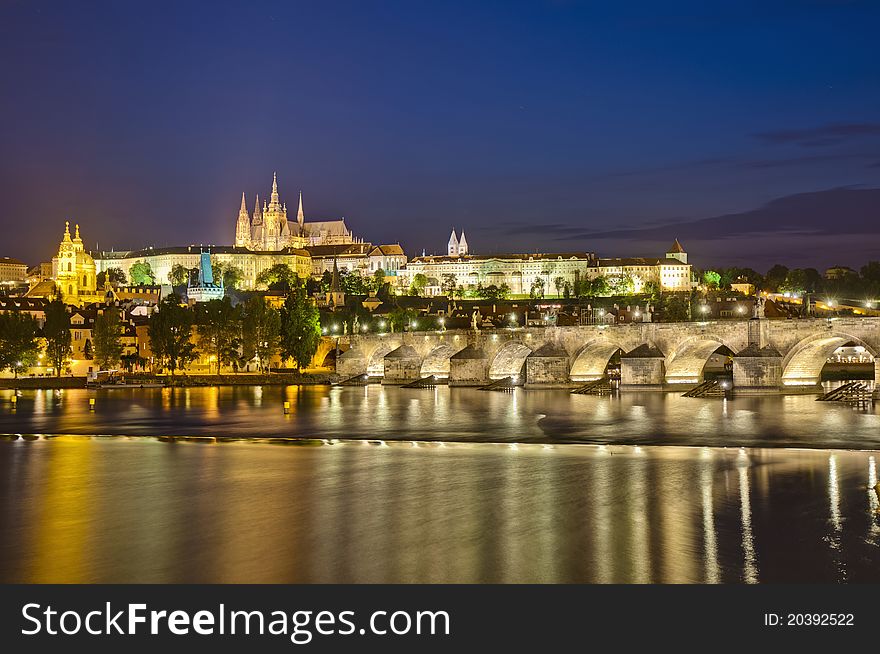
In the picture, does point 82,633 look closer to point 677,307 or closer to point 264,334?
point 264,334

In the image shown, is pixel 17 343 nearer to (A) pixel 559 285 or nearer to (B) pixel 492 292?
(B) pixel 492 292

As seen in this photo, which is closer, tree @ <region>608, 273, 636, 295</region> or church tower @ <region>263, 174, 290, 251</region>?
tree @ <region>608, 273, 636, 295</region>

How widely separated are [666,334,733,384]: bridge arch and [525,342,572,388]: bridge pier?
5.61 meters

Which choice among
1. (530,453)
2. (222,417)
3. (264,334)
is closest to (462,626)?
(530,453)

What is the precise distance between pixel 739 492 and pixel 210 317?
53755mm

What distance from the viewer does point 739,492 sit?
1850 cm

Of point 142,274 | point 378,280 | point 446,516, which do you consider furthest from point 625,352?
point 142,274

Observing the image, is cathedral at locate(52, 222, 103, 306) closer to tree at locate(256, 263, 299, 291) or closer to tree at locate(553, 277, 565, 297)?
tree at locate(256, 263, 299, 291)

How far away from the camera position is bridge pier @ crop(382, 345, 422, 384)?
203 feet

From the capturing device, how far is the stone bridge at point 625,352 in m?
42.3

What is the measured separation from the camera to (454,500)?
60.4ft

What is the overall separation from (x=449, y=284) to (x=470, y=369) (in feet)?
362

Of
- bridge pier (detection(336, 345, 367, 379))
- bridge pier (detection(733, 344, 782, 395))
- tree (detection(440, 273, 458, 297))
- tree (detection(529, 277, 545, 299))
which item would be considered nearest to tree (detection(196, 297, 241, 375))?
bridge pier (detection(336, 345, 367, 379))

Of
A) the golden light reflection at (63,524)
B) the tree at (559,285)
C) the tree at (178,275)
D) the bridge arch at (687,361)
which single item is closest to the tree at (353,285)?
the tree at (178,275)
